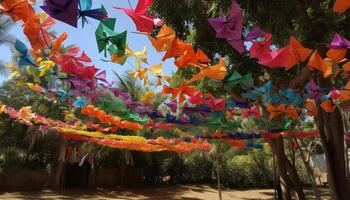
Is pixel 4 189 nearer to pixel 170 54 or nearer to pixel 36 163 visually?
pixel 36 163

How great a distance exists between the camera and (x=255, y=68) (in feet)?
26.4

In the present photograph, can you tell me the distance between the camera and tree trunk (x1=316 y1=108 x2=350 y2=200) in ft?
23.2

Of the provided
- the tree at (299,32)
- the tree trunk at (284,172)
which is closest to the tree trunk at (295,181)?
the tree trunk at (284,172)

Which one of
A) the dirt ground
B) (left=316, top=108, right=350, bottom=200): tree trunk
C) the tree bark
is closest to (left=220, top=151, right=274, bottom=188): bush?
the dirt ground

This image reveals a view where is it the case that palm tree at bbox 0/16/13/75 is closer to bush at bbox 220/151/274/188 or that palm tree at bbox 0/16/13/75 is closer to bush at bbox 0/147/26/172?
bush at bbox 0/147/26/172

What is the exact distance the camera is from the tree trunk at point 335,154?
707cm

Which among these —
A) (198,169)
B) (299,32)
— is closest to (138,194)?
(198,169)

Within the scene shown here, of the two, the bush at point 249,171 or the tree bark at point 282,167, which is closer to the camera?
the tree bark at point 282,167

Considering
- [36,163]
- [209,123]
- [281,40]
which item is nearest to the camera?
[281,40]

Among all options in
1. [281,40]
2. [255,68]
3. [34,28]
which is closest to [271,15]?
[281,40]

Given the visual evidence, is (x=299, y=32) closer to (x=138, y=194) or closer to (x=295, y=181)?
(x=295, y=181)

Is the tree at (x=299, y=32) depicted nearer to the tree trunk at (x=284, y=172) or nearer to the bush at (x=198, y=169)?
the tree trunk at (x=284, y=172)

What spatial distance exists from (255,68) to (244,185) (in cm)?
1861

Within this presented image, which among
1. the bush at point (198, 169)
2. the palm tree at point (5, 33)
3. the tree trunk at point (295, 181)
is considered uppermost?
the palm tree at point (5, 33)
